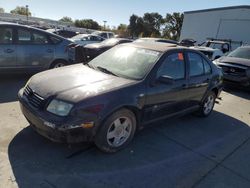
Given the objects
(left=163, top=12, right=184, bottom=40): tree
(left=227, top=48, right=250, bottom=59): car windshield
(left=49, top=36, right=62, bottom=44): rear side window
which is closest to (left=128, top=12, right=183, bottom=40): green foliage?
(left=163, top=12, right=184, bottom=40): tree

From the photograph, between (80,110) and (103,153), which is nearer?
(80,110)

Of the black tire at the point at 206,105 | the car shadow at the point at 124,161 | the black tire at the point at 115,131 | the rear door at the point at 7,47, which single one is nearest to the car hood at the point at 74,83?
the black tire at the point at 115,131

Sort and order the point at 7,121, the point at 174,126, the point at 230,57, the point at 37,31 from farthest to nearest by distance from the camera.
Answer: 1. the point at 230,57
2. the point at 37,31
3. the point at 174,126
4. the point at 7,121

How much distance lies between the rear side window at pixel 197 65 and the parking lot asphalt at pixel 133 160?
1.15 m

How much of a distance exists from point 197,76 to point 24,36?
4.49 m

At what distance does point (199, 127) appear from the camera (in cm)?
520

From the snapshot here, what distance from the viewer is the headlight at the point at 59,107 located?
310 cm

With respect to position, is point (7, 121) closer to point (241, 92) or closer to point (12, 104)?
point (12, 104)

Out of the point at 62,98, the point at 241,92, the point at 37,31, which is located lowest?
the point at 241,92

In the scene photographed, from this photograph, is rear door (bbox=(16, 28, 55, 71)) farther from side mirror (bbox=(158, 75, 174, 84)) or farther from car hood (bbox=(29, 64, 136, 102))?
side mirror (bbox=(158, 75, 174, 84))

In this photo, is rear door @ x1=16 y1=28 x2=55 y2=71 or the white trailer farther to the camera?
the white trailer

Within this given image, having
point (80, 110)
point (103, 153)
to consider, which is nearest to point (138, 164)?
point (103, 153)

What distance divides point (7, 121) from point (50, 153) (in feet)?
4.32

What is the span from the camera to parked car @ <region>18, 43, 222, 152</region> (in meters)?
3.14
